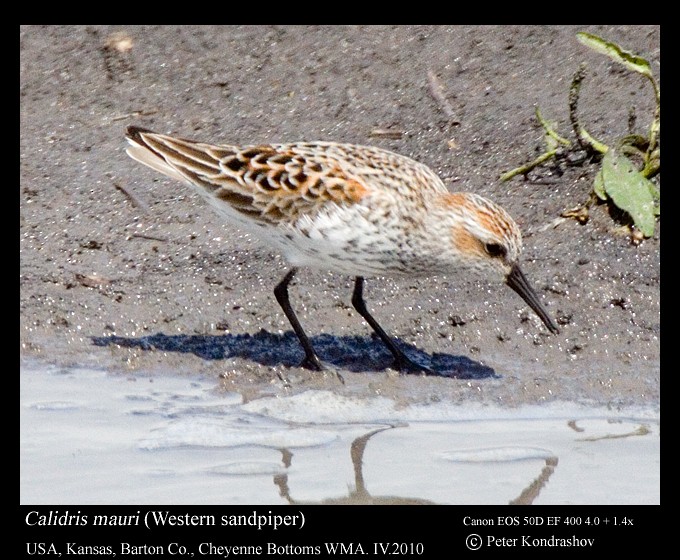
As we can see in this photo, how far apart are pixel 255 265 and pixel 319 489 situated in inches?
108

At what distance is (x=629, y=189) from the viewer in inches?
324

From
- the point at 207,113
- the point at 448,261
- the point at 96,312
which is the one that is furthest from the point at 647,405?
the point at 207,113

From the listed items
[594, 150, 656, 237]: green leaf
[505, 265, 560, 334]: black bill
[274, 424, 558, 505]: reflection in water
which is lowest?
[274, 424, 558, 505]: reflection in water

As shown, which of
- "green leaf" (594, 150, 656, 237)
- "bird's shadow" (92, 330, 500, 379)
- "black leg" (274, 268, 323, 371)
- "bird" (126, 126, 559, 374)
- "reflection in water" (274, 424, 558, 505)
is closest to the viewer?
"reflection in water" (274, 424, 558, 505)

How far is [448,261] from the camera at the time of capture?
713cm

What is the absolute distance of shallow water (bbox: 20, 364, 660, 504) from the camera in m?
5.87

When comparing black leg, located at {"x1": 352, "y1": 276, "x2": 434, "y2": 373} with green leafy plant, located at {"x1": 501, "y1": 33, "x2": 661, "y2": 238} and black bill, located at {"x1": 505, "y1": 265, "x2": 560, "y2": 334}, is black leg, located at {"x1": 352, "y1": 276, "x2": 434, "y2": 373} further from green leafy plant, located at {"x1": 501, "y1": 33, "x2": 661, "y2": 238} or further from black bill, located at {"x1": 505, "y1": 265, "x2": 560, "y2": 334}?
green leafy plant, located at {"x1": 501, "y1": 33, "x2": 661, "y2": 238}

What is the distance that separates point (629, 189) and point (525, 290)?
5.09ft

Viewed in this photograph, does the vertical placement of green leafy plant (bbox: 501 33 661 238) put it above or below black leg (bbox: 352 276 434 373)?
above

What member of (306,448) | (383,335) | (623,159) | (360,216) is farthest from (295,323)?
(623,159)

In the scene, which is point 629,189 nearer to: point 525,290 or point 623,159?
point 623,159

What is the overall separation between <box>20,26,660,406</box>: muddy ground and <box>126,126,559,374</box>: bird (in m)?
0.35

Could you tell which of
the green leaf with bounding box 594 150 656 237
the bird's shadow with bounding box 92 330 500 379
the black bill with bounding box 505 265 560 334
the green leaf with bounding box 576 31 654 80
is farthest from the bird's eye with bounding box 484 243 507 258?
the green leaf with bounding box 576 31 654 80

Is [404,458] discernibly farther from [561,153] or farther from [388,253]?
[561,153]
